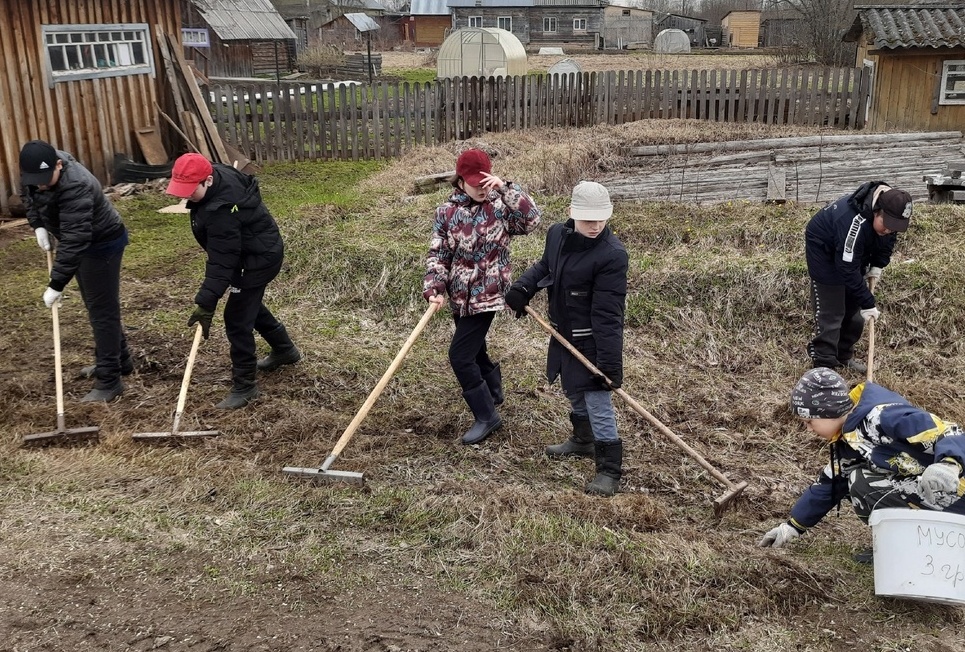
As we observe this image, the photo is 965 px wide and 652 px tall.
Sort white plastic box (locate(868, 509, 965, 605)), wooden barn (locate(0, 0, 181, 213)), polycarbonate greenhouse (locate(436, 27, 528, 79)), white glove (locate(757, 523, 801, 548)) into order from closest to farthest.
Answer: white plastic box (locate(868, 509, 965, 605)) → white glove (locate(757, 523, 801, 548)) → wooden barn (locate(0, 0, 181, 213)) → polycarbonate greenhouse (locate(436, 27, 528, 79))

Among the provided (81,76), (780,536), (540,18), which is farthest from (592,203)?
(540,18)

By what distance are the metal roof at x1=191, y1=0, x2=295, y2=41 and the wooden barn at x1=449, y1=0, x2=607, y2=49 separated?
21623mm

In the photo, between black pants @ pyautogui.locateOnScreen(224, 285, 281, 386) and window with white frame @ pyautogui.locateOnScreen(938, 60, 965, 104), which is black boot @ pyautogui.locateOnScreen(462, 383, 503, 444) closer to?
black pants @ pyautogui.locateOnScreen(224, 285, 281, 386)

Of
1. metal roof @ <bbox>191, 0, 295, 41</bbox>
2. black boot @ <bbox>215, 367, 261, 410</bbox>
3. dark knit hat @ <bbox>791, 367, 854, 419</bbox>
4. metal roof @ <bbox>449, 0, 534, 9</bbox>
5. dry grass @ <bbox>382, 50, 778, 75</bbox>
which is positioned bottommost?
black boot @ <bbox>215, 367, 261, 410</bbox>

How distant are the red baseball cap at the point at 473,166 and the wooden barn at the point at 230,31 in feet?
55.0

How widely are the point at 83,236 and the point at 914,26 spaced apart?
14904mm

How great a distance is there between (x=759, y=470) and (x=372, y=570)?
236 cm

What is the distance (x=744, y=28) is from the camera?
4678 centimetres

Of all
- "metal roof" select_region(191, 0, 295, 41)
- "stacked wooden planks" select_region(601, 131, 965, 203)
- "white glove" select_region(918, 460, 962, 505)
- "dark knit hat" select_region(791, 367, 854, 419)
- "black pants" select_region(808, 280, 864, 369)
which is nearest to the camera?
"white glove" select_region(918, 460, 962, 505)

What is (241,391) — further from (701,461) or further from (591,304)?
(701,461)

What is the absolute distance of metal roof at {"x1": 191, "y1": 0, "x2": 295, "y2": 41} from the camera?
23594mm

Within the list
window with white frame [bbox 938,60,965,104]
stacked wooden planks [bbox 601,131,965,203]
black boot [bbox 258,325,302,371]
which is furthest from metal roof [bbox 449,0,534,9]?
black boot [bbox 258,325,302,371]

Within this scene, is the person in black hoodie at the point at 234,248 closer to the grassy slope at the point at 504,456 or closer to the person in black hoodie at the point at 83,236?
the grassy slope at the point at 504,456

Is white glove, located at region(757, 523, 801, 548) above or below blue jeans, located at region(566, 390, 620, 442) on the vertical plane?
below
